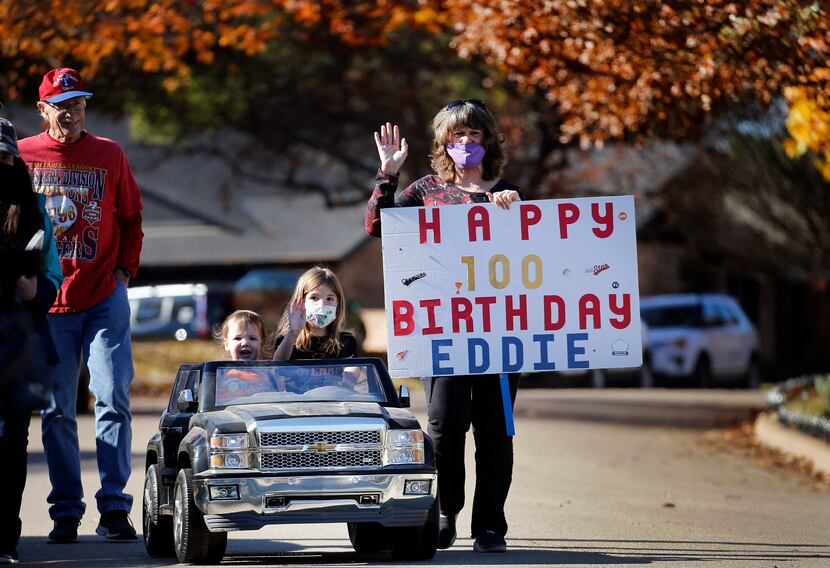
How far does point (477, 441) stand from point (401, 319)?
0.68 metres

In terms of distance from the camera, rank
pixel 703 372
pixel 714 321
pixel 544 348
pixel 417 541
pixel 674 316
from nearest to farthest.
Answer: pixel 417 541
pixel 544 348
pixel 714 321
pixel 703 372
pixel 674 316

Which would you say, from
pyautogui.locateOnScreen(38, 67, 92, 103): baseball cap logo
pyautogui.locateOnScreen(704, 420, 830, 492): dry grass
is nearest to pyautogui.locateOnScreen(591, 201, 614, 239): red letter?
pyautogui.locateOnScreen(38, 67, 92, 103): baseball cap logo

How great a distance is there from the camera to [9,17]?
17406 millimetres

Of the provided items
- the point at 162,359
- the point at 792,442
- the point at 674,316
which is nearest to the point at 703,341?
the point at 674,316

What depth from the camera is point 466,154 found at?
26.8 ft

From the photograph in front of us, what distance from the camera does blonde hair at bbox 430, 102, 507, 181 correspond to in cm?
818

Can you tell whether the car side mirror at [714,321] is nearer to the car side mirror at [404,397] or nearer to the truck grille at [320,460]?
the car side mirror at [404,397]

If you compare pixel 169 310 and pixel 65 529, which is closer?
pixel 65 529

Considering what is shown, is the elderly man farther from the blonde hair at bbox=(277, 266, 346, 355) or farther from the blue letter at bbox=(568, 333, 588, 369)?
the blue letter at bbox=(568, 333, 588, 369)

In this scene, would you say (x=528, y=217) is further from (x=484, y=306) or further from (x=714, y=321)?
(x=714, y=321)

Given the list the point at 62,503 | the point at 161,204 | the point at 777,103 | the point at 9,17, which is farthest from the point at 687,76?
the point at 161,204

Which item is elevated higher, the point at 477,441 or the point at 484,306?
the point at 484,306

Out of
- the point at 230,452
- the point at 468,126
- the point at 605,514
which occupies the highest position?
the point at 468,126

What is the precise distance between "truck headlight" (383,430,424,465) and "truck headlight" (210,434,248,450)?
0.60m
